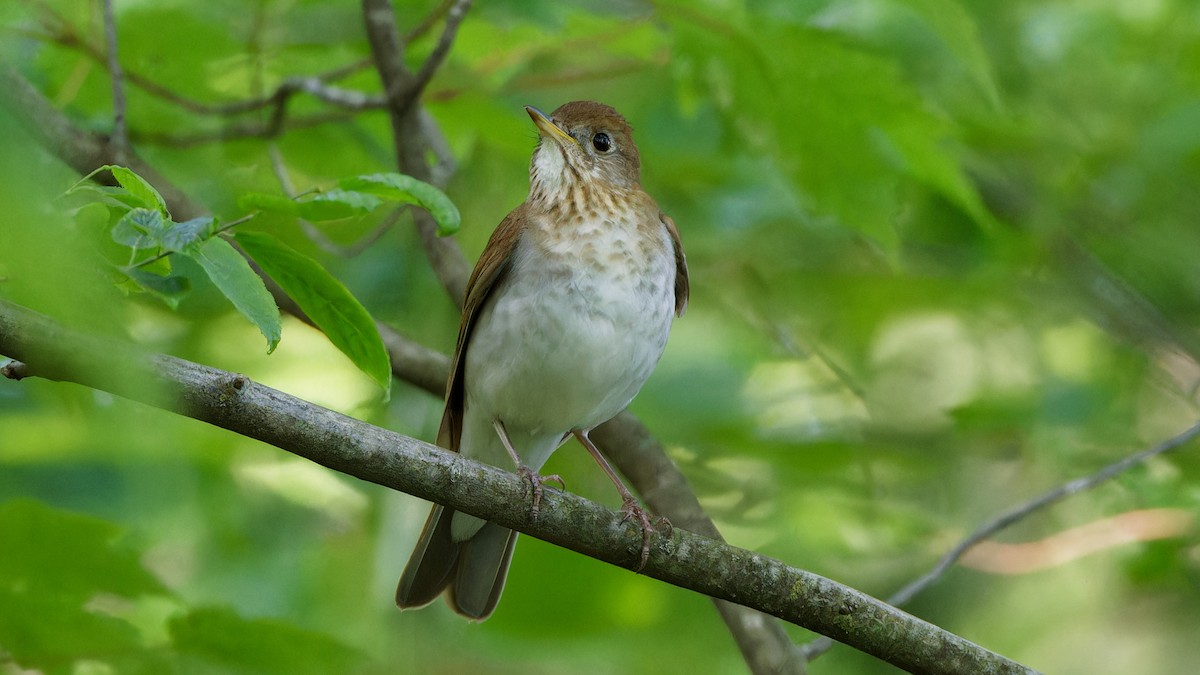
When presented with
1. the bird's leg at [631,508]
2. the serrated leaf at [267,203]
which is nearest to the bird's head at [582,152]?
the bird's leg at [631,508]

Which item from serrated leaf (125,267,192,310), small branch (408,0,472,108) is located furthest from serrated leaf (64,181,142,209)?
small branch (408,0,472,108)

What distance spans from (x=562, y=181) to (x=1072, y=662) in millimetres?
4195

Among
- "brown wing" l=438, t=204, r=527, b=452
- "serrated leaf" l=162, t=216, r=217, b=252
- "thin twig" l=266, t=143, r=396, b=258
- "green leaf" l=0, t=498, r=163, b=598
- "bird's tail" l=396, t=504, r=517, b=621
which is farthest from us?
"thin twig" l=266, t=143, r=396, b=258

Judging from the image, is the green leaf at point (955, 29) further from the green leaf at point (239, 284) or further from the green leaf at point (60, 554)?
the green leaf at point (60, 554)

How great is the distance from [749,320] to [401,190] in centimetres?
341

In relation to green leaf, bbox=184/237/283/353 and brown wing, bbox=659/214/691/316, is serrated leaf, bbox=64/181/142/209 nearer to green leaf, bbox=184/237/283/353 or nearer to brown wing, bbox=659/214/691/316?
green leaf, bbox=184/237/283/353

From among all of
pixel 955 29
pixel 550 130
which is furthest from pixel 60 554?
pixel 955 29

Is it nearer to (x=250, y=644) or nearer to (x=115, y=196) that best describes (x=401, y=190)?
(x=115, y=196)

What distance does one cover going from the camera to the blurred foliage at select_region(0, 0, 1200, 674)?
12.6ft

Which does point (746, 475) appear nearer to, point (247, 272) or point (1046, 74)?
point (1046, 74)

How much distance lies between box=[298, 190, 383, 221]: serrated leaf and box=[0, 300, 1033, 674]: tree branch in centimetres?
38

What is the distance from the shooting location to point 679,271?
428 cm

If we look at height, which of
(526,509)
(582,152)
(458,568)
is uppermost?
(582,152)

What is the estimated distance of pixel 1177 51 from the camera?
5285mm
